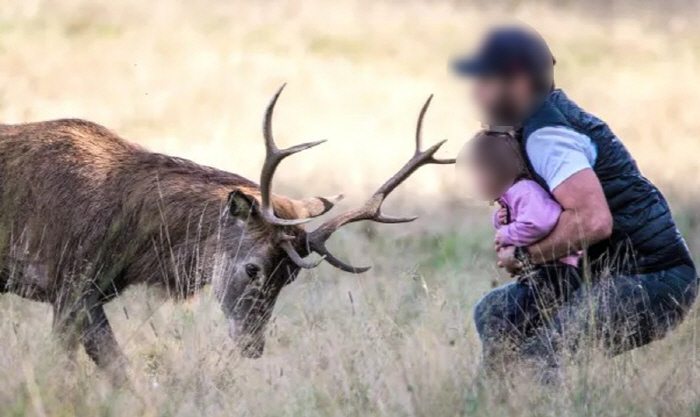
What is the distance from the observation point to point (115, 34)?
22.5m

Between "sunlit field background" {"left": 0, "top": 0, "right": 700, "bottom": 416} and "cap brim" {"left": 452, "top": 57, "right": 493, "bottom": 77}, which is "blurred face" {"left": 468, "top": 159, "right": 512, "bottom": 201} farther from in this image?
"sunlit field background" {"left": 0, "top": 0, "right": 700, "bottom": 416}

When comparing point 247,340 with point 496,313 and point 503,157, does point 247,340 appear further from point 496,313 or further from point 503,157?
point 503,157

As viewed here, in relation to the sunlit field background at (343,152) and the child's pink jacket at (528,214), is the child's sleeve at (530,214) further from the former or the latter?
the sunlit field background at (343,152)

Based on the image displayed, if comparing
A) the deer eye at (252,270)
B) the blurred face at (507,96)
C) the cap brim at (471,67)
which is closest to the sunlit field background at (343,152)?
the deer eye at (252,270)

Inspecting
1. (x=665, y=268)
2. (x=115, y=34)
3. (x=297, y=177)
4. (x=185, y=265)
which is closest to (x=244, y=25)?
(x=115, y=34)

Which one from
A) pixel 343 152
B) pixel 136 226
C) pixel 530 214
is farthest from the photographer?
pixel 343 152

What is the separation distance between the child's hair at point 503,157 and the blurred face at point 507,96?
13 cm

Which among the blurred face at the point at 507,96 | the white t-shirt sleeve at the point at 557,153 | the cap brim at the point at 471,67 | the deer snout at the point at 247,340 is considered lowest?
the deer snout at the point at 247,340

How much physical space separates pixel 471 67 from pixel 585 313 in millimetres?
1164

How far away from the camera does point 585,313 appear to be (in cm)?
713

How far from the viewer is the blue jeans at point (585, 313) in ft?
23.4

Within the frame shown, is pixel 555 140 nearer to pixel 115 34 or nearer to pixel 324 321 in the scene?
pixel 324 321

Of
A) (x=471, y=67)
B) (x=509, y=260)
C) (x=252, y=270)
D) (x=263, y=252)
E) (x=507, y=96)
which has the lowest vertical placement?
(x=252, y=270)

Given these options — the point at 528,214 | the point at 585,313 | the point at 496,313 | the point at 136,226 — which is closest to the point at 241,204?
the point at 136,226
